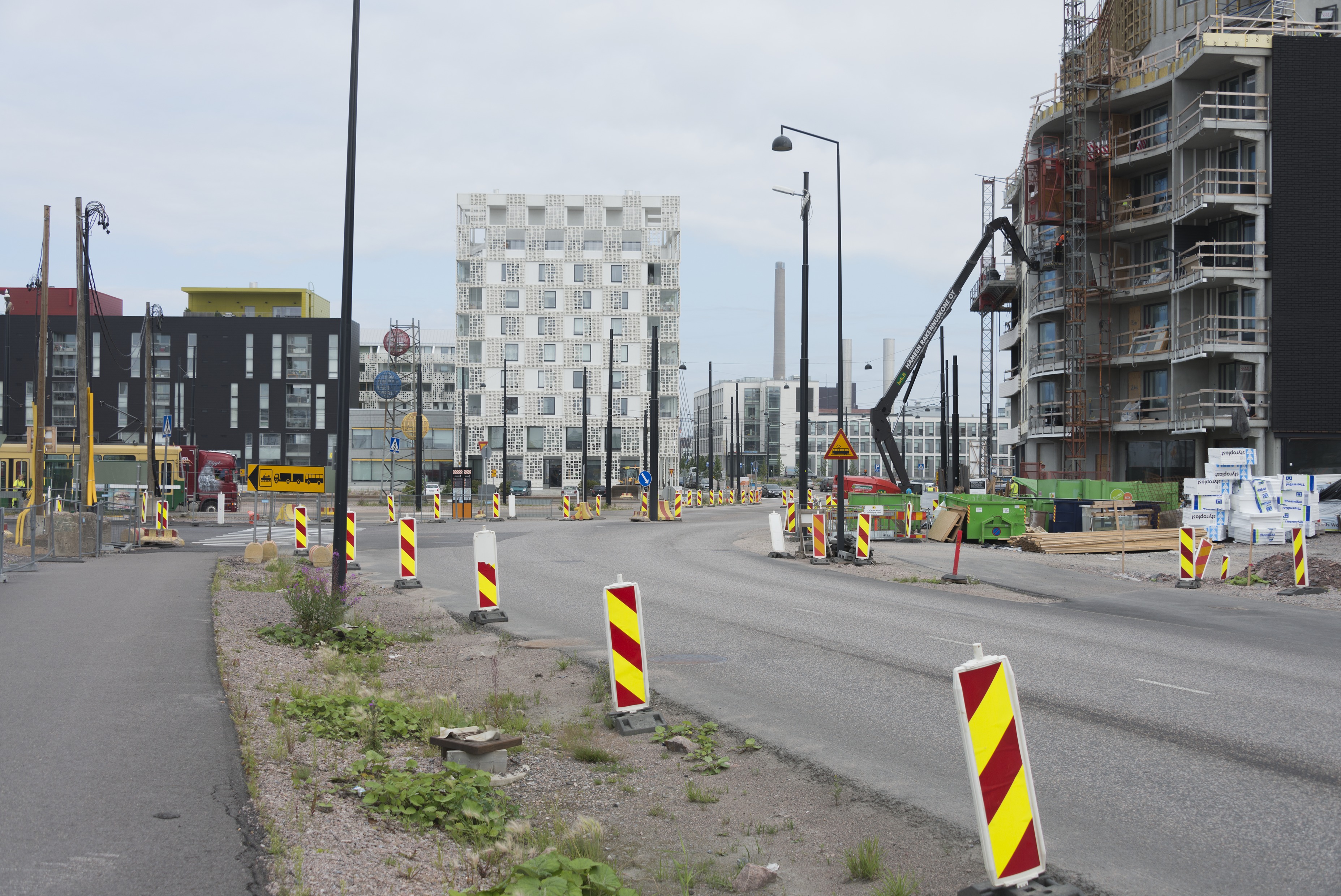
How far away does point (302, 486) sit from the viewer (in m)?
22.6

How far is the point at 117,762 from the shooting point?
6414mm

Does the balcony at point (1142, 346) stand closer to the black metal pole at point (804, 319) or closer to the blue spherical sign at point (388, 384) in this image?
the black metal pole at point (804, 319)

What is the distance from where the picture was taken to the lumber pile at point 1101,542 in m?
30.2

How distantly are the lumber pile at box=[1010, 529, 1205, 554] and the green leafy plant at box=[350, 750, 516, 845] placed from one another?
26442 millimetres

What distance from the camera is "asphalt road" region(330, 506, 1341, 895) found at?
5664 mm

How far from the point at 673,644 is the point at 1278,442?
3850 cm

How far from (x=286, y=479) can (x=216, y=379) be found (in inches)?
3276

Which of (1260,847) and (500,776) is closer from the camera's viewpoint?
(1260,847)

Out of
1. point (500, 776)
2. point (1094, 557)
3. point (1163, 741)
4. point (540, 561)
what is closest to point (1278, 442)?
point (1094, 557)

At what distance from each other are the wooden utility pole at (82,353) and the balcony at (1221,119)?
40.7 metres

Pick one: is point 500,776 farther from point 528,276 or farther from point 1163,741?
point 528,276

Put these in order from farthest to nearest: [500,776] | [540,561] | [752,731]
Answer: [540,561] < [752,731] < [500,776]

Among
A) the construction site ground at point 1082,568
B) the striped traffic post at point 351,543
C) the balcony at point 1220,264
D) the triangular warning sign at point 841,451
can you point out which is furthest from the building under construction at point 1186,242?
the striped traffic post at point 351,543

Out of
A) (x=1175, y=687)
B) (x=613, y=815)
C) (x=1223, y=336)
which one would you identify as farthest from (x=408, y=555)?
(x=1223, y=336)
